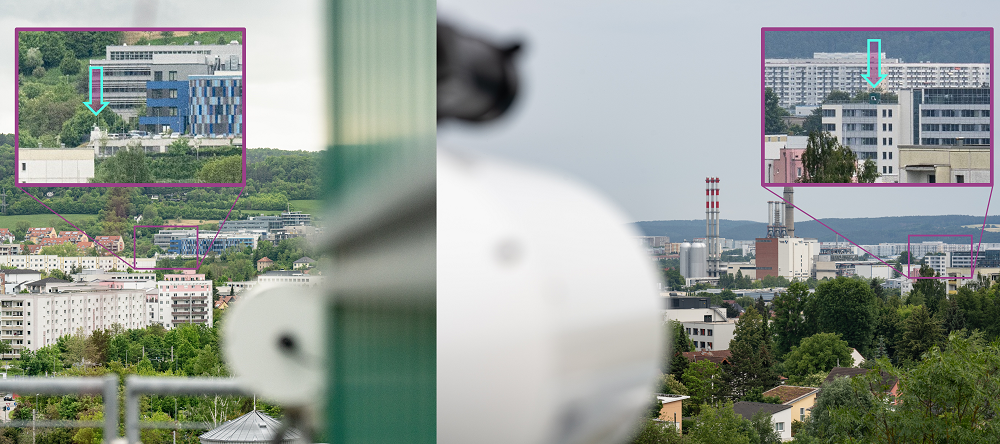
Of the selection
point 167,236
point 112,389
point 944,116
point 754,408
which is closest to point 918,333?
point 754,408

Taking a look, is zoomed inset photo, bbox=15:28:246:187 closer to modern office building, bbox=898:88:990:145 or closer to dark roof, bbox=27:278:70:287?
dark roof, bbox=27:278:70:287

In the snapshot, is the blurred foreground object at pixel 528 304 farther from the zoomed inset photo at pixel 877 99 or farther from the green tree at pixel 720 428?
the zoomed inset photo at pixel 877 99

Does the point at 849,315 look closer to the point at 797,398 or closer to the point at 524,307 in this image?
the point at 797,398

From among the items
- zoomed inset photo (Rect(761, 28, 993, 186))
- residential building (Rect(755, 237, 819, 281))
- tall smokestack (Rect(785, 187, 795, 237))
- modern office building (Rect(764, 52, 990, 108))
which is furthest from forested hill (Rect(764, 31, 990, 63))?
residential building (Rect(755, 237, 819, 281))

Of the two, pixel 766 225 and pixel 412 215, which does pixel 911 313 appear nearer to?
pixel 766 225

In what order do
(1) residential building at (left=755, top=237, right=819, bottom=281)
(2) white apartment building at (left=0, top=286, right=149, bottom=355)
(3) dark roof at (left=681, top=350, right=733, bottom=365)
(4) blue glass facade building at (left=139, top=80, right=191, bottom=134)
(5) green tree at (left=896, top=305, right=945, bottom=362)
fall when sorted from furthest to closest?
(1) residential building at (left=755, top=237, right=819, bottom=281), (2) white apartment building at (left=0, top=286, right=149, bottom=355), (4) blue glass facade building at (left=139, top=80, right=191, bottom=134), (3) dark roof at (left=681, top=350, right=733, bottom=365), (5) green tree at (left=896, top=305, right=945, bottom=362)

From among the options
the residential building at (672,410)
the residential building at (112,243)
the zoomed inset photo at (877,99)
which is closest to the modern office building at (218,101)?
the residential building at (112,243)
